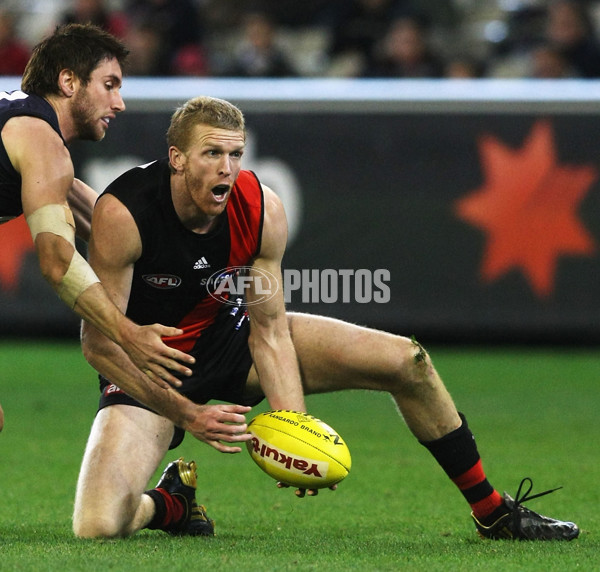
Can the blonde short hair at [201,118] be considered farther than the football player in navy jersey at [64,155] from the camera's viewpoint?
Yes

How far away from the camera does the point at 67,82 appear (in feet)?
16.2

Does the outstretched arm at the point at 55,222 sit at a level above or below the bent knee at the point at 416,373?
above

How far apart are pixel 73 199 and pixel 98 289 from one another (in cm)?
108

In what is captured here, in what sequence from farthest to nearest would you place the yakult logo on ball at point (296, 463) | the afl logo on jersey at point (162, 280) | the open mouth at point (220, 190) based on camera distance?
1. the afl logo on jersey at point (162, 280)
2. the open mouth at point (220, 190)
3. the yakult logo on ball at point (296, 463)

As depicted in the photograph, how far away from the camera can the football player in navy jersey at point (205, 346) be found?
191 inches

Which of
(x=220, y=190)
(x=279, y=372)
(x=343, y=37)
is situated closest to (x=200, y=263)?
(x=220, y=190)

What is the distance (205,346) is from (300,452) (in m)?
0.91

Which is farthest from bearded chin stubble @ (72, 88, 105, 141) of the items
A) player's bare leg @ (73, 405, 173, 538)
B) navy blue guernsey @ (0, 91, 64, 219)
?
player's bare leg @ (73, 405, 173, 538)

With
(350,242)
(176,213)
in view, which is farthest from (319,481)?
(350,242)

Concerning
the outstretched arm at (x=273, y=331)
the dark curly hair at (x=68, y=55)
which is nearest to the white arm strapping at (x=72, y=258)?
the dark curly hair at (x=68, y=55)

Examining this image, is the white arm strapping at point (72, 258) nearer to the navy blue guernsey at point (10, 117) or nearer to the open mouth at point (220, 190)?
the navy blue guernsey at point (10, 117)

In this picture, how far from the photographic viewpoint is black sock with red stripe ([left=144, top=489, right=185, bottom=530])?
16.4 ft

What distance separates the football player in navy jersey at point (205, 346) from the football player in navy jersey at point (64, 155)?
30 centimetres

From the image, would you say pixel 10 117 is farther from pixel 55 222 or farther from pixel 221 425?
pixel 221 425
